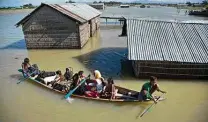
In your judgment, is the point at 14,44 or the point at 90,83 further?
the point at 14,44

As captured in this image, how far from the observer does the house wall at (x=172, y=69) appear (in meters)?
11.7

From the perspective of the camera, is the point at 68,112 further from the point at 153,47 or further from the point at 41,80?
the point at 153,47

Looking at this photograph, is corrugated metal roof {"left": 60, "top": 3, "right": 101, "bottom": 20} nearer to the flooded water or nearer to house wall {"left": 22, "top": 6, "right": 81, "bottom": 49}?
house wall {"left": 22, "top": 6, "right": 81, "bottom": 49}

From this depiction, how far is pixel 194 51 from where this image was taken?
12039mm

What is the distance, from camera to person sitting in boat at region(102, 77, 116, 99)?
32.0 ft

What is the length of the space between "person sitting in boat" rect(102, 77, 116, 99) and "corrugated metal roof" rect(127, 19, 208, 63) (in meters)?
2.27

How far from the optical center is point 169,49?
479 inches

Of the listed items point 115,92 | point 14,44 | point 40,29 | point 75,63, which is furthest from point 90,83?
point 14,44

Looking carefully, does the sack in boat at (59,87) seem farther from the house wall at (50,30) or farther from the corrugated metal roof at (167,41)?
the house wall at (50,30)

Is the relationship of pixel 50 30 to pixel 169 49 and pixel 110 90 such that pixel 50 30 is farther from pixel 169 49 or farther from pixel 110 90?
pixel 110 90

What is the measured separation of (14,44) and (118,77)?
13.8 m

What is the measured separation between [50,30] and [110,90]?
36.5 ft

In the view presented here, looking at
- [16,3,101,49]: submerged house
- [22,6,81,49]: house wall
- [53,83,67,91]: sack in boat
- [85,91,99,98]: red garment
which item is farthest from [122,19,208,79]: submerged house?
[22,6,81,49]: house wall

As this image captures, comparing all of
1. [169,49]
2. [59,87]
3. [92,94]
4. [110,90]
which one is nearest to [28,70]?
[59,87]
